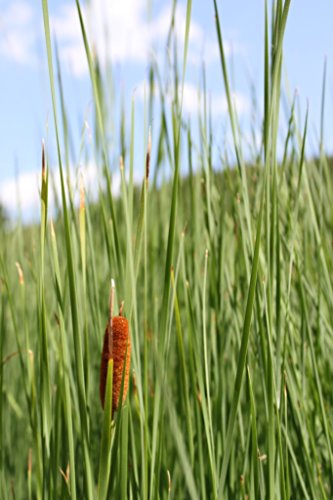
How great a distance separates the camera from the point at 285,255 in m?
1.10

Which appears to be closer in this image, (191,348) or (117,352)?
(117,352)

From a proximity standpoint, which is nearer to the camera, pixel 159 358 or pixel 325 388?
pixel 159 358

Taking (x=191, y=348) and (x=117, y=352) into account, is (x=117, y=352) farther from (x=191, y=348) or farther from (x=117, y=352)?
(x=191, y=348)

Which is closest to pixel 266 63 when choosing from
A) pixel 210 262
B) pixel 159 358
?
pixel 159 358

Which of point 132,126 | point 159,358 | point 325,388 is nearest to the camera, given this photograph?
point 159,358

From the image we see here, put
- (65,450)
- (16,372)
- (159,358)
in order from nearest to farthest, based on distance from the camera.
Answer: (159,358), (65,450), (16,372)

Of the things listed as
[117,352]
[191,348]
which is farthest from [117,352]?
[191,348]

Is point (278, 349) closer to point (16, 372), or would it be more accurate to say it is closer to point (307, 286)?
point (307, 286)

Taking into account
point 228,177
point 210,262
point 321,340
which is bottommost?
point 321,340

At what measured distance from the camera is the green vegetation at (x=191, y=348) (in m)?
0.55

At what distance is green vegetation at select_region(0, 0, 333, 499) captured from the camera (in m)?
0.55

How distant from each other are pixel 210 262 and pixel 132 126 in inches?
15.7

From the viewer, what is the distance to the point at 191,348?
66 centimetres

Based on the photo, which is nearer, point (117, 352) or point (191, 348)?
point (117, 352)
